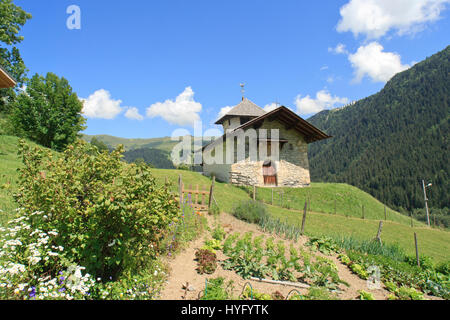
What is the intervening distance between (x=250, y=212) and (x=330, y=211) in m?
11.4

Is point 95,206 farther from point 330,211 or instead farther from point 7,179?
point 330,211

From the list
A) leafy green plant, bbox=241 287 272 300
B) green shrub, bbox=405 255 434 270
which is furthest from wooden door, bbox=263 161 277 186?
leafy green plant, bbox=241 287 272 300

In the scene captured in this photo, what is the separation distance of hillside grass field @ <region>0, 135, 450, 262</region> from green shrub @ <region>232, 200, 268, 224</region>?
32.6 inches

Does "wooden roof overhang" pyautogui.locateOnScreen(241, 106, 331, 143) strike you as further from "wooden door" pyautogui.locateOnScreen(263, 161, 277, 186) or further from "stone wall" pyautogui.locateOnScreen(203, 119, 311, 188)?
"wooden door" pyautogui.locateOnScreen(263, 161, 277, 186)

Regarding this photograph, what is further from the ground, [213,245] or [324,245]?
[213,245]

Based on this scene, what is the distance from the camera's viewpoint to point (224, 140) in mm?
23234

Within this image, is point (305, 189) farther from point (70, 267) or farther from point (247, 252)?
point (70, 267)

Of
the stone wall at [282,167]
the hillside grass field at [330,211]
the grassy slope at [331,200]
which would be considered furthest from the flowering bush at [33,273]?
the stone wall at [282,167]

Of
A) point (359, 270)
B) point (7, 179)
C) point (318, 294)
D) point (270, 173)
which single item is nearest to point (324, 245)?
point (359, 270)

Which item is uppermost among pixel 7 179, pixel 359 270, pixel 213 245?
pixel 7 179

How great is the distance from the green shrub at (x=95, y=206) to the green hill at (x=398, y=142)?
3751 inches

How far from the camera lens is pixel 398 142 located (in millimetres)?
105625

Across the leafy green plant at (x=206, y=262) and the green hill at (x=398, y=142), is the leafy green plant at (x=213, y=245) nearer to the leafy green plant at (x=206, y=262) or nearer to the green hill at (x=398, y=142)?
the leafy green plant at (x=206, y=262)

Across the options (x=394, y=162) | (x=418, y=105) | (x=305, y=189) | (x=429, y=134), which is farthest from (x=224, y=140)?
(x=418, y=105)
